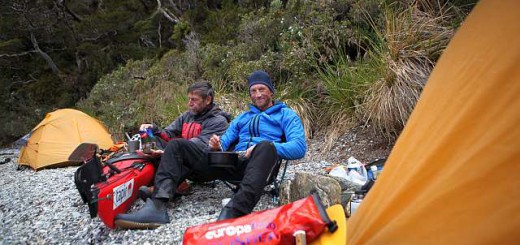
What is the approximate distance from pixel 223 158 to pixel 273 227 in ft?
4.88

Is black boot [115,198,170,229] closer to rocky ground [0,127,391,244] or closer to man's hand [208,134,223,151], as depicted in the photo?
rocky ground [0,127,391,244]

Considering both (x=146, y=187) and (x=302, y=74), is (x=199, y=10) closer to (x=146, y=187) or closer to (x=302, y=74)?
(x=302, y=74)

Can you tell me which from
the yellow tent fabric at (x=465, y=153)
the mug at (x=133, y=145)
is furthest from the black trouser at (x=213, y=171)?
the yellow tent fabric at (x=465, y=153)

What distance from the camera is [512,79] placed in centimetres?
141

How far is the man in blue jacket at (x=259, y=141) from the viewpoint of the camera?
3049 mm

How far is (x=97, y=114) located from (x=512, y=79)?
460 inches

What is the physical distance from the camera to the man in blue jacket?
3.05m

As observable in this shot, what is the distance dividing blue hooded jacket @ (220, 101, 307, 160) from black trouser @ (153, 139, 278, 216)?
228 mm

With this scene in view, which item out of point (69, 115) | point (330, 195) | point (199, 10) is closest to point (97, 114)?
point (69, 115)

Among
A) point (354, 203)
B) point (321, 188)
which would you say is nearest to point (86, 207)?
point (321, 188)

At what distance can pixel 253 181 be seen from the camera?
3.07 m

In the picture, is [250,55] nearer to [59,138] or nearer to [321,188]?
[59,138]

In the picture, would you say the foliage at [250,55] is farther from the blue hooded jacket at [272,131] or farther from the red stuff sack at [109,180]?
the red stuff sack at [109,180]

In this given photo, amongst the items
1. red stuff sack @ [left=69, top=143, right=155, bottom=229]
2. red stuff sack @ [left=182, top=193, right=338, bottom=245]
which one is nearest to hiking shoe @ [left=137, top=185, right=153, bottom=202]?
red stuff sack @ [left=69, top=143, right=155, bottom=229]
